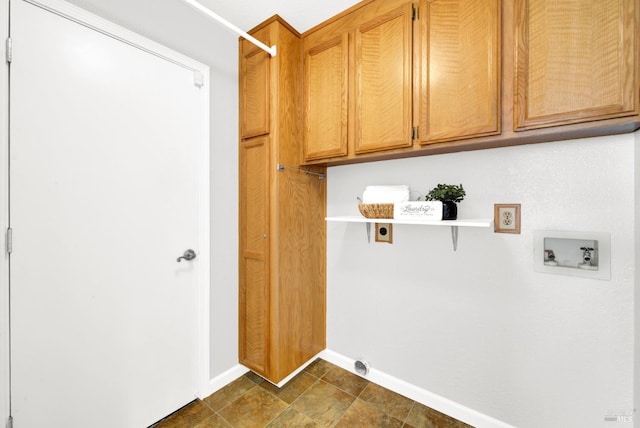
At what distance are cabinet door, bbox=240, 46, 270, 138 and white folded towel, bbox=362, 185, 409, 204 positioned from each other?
848 mm

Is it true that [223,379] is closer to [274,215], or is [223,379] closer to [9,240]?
[274,215]

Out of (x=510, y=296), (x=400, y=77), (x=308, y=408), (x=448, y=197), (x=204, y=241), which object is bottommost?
(x=308, y=408)

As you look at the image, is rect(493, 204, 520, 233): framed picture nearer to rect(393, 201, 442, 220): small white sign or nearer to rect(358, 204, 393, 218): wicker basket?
rect(393, 201, 442, 220): small white sign

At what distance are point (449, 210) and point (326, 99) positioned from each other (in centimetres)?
109

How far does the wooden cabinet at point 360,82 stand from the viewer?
1.42m

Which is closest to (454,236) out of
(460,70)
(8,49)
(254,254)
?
(460,70)

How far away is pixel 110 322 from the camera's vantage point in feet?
4.31

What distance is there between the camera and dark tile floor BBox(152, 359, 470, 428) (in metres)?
1.50

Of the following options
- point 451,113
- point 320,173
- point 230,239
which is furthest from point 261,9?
point 230,239

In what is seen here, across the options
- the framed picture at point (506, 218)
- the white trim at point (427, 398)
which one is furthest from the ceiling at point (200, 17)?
the white trim at point (427, 398)

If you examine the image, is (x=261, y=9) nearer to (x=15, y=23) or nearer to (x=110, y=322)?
(x=15, y=23)

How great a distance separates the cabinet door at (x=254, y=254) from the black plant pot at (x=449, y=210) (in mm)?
1130

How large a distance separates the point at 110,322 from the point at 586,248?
8.01 ft

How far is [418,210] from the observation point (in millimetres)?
1391
